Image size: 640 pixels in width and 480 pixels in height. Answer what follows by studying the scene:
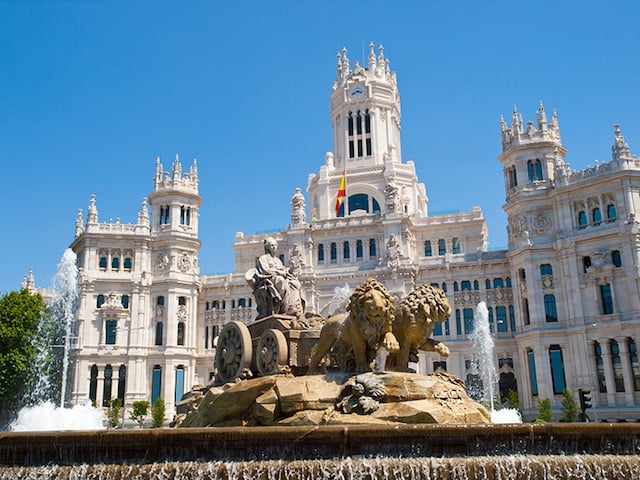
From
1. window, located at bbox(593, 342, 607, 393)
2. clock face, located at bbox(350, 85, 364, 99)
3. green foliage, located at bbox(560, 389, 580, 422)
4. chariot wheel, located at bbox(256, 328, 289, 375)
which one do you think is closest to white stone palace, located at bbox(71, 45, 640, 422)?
window, located at bbox(593, 342, 607, 393)

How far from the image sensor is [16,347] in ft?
175

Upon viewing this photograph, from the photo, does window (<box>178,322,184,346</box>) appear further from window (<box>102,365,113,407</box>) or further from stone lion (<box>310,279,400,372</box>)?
stone lion (<box>310,279,400,372</box>)

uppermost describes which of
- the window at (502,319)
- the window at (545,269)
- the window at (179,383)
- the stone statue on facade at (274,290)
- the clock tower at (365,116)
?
the clock tower at (365,116)

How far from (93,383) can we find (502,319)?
40.0m

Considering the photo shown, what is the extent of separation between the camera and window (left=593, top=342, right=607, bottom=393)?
4945 cm

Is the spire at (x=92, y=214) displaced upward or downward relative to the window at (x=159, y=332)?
upward

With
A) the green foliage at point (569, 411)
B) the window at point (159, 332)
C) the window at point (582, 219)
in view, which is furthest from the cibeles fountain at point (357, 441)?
the window at point (159, 332)

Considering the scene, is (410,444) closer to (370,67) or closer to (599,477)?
(599,477)

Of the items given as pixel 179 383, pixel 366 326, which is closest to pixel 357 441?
pixel 366 326

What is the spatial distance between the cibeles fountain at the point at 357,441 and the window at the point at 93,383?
163 ft

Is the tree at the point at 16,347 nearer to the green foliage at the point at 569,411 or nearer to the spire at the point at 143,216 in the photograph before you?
the spire at the point at 143,216

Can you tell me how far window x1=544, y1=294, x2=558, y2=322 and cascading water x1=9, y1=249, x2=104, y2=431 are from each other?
3919 cm

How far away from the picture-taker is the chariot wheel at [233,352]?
18.9m

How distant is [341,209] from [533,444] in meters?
62.5
